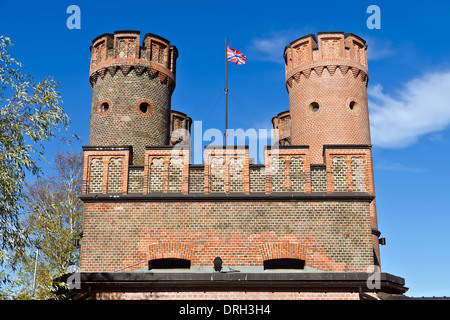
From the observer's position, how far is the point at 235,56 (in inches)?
849

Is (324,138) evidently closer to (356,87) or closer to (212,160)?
(356,87)

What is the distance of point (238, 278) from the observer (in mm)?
13414

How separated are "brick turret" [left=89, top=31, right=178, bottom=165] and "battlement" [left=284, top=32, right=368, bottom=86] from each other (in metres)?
5.91

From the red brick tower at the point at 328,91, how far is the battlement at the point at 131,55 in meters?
5.78

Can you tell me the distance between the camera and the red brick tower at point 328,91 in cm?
2091

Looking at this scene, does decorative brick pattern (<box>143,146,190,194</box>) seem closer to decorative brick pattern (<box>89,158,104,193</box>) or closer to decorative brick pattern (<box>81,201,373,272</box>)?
decorative brick pattern (<box>81,201,373,272</box>)

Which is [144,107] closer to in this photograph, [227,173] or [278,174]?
[227,173]

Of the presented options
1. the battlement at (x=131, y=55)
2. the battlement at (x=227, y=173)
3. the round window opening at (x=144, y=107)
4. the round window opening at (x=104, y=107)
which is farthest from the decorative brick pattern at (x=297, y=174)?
the round window opening at (x=104, y=107)

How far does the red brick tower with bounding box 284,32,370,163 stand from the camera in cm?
2091

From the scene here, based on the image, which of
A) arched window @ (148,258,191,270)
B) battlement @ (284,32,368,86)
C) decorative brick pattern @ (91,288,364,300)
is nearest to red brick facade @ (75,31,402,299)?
decorative brick pattern @ (91,288,364,300)

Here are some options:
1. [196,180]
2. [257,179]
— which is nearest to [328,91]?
[257,179]

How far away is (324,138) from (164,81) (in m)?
7.15

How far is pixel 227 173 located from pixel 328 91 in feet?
27.0
